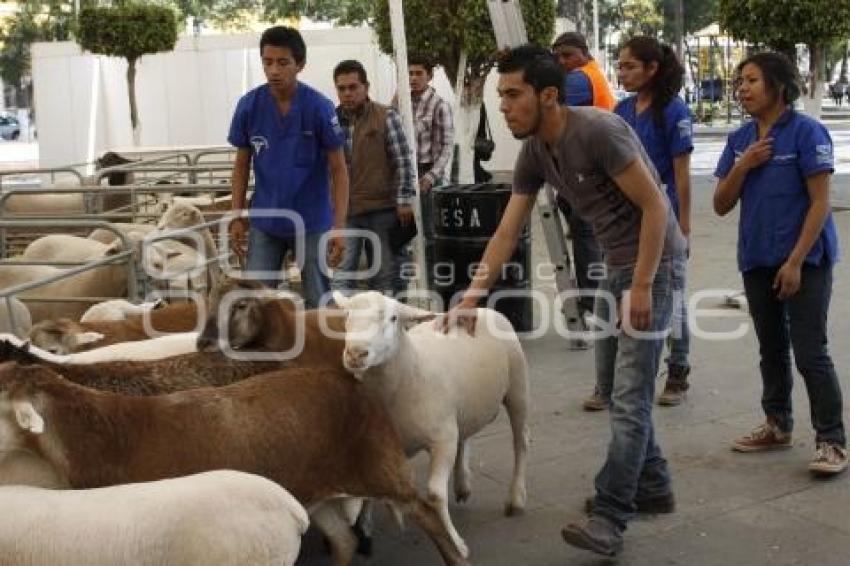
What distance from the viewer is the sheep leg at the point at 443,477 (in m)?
4.18

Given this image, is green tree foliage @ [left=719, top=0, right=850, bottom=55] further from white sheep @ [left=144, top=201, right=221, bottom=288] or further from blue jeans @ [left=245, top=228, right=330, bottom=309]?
blue jeans @ [left=245, top=228, right=330, bottom=309]

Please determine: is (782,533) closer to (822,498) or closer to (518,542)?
(822,498)

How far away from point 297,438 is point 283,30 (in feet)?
8.55

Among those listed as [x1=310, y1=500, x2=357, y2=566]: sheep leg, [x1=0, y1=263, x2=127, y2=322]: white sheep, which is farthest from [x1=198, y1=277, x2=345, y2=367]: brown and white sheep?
[x1=0, y1=263, x2=127, y2=322]: white sheep

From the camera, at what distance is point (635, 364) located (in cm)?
428

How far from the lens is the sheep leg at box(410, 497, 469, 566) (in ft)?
13.5

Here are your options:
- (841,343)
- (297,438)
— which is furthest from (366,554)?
(841,343)

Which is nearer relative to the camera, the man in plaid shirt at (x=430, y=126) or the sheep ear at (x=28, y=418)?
the sheep ear at (x=28, y=418)

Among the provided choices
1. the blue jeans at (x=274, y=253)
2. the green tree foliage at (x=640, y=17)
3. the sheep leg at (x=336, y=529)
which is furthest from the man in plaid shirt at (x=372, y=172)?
the green tree foliage at (x=640, y=17)

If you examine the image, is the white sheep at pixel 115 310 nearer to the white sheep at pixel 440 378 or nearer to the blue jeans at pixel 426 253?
the white sheep at pixel 440 378

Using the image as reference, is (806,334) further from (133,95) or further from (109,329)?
(133,95)

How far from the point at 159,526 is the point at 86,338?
6.61ft

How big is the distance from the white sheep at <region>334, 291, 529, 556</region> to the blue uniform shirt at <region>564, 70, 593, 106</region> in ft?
8.15

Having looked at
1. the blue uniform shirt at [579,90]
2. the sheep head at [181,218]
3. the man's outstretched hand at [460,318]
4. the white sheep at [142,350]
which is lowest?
the white sheep at [142,350]
